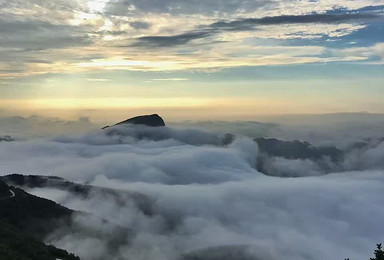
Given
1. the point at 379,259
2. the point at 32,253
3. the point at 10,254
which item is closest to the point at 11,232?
the point at 32,253

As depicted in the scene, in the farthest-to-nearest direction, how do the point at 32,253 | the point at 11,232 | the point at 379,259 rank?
the point at 11,232 < the point at 32,253 < the point at 379,259

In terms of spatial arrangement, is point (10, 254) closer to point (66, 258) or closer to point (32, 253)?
point (32, 253)

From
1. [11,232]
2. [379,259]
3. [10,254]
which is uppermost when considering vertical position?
[379,259]

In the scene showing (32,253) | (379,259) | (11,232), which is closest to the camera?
(379,259)

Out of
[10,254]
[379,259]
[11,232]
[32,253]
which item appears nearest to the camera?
[379,259]

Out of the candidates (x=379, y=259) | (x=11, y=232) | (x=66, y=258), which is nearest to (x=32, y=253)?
(x=66, y=258)

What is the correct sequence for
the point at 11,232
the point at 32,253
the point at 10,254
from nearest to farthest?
1. the point at 10,254
2. the point at 32,253
3. the point at 11,232

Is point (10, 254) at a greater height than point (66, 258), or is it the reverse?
point (10, 254)

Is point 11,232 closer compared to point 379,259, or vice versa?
point 379,259

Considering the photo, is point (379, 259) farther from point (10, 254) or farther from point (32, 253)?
point (32, 253)
